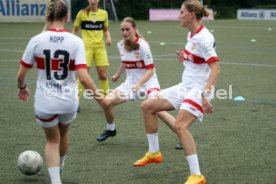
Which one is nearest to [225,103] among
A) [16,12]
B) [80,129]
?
[80,129]

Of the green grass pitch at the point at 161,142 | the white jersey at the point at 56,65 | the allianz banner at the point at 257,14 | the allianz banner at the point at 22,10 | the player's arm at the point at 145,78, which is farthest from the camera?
the allianz banner at the point at 257,14

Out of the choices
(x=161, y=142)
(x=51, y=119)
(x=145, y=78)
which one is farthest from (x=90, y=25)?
Answer: (x=51, y=119)

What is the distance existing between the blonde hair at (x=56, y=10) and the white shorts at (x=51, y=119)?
0.88 metres

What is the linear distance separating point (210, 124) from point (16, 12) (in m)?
33.2

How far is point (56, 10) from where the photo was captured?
18.7 feet

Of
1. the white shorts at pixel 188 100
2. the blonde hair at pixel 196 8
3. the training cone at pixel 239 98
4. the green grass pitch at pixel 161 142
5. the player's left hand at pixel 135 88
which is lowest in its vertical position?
the training cone at pixel 239 98

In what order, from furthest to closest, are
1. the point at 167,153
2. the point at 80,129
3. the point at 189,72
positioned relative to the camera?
the point at 80,129 < the point at 167,153 < the point at 189,72

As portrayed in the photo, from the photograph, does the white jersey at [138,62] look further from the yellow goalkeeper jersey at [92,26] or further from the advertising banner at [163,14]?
the advertising banner at [163,14]

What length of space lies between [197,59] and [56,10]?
5.44ft

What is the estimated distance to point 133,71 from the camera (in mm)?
8258

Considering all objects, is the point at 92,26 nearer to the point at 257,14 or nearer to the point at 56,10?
the point at 56,10

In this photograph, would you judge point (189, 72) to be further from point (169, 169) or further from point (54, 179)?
point (54, 179)

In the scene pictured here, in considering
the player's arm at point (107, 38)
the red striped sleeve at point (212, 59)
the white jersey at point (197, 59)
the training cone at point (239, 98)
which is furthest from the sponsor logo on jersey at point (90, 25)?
the red striped sleeve at point (212, 59)

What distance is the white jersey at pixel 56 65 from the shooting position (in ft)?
18.6
